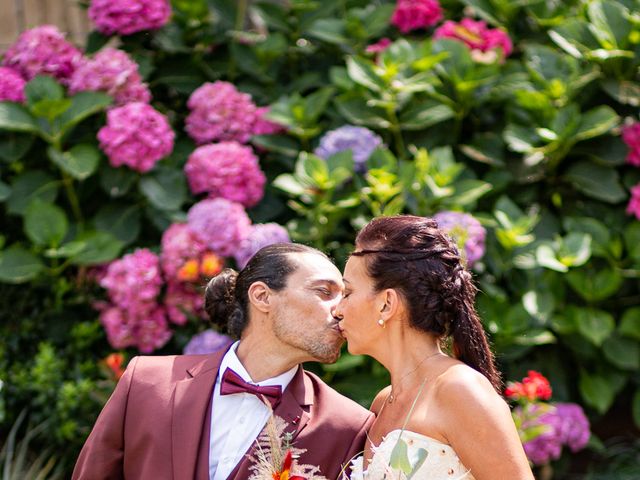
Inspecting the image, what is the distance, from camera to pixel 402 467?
2.19 metres

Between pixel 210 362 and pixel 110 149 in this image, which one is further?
pixel 110 149

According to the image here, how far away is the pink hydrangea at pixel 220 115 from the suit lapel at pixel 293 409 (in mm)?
2017

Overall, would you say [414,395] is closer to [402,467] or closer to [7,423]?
[402,467]

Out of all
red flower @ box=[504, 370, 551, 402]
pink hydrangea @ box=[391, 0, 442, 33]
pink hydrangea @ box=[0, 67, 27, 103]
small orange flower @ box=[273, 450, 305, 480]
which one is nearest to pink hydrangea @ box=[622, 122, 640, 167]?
pink hydrangea @ box=[391, 0, 442, 33]

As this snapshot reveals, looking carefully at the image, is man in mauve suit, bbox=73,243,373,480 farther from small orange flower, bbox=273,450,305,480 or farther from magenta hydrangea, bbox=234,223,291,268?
magenta hydrangea, bbox=234,223,291,268

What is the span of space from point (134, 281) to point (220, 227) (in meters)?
0.43

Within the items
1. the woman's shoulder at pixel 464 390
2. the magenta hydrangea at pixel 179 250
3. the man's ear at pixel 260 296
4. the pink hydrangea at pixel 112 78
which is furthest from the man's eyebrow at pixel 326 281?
the pink hydrangea at pixel 112 78

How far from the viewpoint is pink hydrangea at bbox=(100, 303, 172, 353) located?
14.1ft

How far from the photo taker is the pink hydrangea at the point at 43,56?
482 centimetres

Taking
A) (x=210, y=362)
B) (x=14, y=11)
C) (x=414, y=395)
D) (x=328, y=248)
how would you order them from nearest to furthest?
1. (x=414, y=395)
2. (x=210, y=362)
3. (x=328, y=248)
4. (x=14, y=11)

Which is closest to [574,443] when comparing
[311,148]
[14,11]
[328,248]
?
[328,248]

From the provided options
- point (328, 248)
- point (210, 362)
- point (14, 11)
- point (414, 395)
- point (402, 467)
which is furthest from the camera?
point (14, 11)

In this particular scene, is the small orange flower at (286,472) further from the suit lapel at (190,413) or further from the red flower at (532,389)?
the red flower at (532,389)

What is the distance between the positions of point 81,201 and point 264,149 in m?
0.92
